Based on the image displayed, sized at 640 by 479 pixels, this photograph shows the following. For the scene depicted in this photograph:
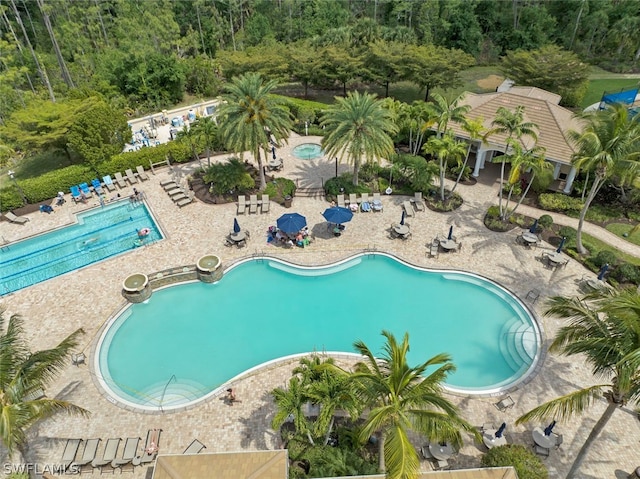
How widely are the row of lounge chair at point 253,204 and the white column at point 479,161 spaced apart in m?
18.2

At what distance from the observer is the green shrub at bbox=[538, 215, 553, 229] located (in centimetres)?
2806

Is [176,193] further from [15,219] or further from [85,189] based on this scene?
[15,219]

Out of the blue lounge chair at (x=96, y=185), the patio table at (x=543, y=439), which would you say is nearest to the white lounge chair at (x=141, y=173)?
the blue lounge chair at (x=96, y=185)

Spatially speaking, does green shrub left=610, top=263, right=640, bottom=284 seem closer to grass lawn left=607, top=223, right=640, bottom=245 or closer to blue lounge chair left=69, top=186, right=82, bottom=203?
grass lawn left=607, top=223, right=640, bottom=245

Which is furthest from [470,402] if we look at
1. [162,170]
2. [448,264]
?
[162,170]

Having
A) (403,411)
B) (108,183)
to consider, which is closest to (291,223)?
(403,411)

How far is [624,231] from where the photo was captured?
1122 inches

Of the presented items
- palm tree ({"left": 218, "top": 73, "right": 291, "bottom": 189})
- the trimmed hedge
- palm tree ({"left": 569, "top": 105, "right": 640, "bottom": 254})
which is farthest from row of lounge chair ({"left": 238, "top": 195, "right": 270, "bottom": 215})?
palm tree ({"left": 569, "top": 105, "right": 640, "bottom": 254})

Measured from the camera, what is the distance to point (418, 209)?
30625 mm

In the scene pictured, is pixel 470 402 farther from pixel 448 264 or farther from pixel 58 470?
pixel 58 470

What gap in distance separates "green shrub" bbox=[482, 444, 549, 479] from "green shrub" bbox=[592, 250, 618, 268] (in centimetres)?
1462

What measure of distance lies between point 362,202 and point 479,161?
11.5m

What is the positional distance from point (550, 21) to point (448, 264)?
5717 cm

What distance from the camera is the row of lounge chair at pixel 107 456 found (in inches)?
627
